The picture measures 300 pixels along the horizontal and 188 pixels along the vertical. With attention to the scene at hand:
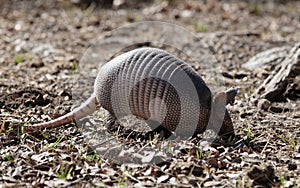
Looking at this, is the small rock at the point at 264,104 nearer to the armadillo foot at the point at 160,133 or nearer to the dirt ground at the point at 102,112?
the dirt ground at the point at 102,112

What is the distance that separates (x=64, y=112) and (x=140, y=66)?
1023mm

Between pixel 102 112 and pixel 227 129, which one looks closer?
pixel 227 129

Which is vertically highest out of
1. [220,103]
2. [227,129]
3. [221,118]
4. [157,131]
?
[220,103]

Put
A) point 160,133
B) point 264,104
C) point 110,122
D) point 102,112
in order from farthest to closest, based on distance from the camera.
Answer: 1. point 264,104
2. point 102,112
3. point 110,122
4. point 160,133

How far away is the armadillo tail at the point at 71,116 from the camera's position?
4.82 metres

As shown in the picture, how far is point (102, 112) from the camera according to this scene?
17.5 feet

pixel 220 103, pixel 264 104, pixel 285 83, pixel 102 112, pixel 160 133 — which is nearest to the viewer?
pixel 220 103

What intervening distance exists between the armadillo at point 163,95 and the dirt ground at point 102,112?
195mm

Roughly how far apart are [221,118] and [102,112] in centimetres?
125

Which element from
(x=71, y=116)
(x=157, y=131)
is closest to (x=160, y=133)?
(x=157, y=131)

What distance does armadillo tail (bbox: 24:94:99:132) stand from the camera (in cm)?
482

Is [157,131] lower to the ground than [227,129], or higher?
lower

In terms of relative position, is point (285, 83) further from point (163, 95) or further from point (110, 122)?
point (110, 122)

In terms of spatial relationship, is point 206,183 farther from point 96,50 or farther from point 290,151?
point 96,50
